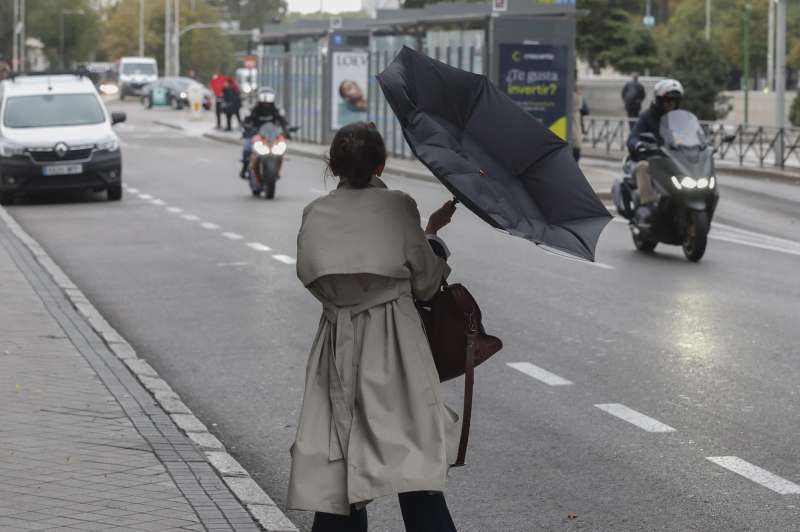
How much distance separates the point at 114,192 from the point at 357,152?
20.9m

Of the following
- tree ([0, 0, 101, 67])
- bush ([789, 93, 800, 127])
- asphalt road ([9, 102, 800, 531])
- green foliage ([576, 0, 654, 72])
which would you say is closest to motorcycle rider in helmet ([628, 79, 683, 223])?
asphalt road ([9, 102, 800, 531])

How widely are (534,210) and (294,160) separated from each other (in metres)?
33.0

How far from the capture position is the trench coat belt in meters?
4.83

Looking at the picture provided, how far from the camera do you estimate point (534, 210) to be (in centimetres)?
508

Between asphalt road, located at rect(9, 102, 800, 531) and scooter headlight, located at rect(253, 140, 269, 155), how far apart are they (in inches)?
118

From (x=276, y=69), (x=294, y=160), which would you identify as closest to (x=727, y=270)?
(x=294, y=160)

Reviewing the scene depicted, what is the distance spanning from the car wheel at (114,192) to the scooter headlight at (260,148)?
207 centimetres

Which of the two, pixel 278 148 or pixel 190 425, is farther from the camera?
→ pixel 278 148

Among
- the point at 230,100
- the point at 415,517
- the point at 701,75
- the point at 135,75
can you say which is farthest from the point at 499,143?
the point at 135,75

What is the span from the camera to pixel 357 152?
4918 mm

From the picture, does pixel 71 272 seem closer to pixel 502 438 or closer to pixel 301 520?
pixel 502 438

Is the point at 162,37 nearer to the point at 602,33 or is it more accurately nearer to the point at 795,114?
the point at 602,33

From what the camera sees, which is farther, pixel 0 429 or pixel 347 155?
pixel 0 429

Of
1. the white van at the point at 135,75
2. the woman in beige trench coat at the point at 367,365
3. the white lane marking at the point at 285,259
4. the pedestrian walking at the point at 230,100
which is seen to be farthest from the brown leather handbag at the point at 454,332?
the white van at the point at 135,75
